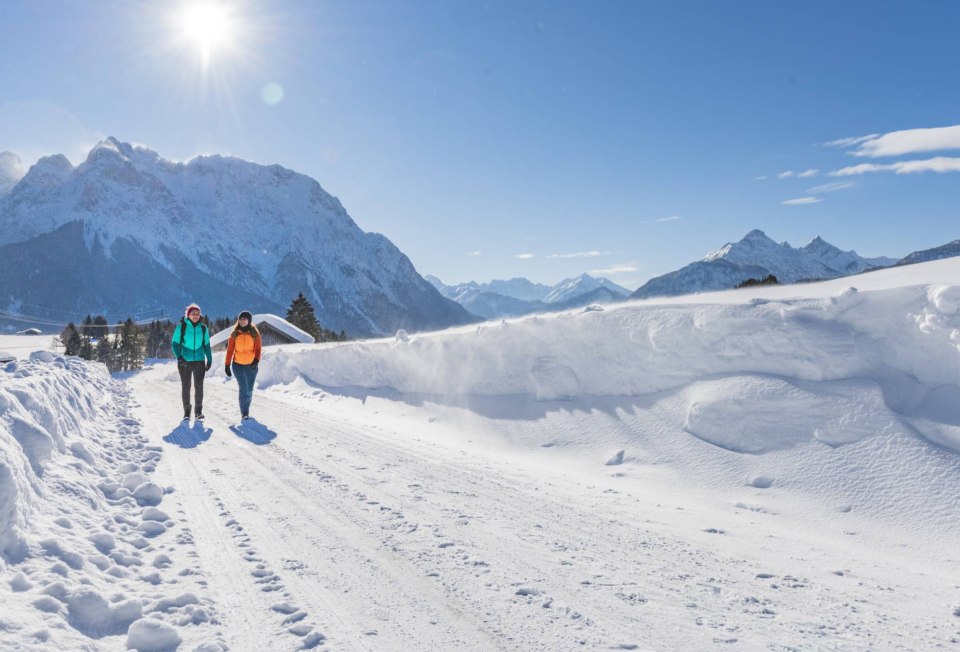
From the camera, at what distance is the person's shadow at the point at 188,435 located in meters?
7.95

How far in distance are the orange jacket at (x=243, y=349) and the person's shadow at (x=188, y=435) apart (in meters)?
1.71

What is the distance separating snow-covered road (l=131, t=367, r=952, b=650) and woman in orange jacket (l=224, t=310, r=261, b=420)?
3842 mm

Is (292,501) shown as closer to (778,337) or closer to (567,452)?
(567,452)

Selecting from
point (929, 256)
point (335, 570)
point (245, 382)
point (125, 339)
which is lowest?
point (335, 570)

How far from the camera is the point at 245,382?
35.0 ft

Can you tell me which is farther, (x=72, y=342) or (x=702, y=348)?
(x=72, y=342)

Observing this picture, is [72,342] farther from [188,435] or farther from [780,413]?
[780,413]

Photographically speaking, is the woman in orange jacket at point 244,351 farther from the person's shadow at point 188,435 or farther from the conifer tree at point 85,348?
the conifer tree at point 85,348

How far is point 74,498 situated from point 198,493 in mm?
1098

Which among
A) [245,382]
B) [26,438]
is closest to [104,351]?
[245,382]

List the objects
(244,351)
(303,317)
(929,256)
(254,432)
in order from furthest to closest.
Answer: (929,256) < (303,317) < (244,351) < (254,432)

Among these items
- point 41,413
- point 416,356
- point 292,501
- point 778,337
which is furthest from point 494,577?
point 416,356

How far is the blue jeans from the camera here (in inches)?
415

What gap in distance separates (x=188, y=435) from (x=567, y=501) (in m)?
6.53
